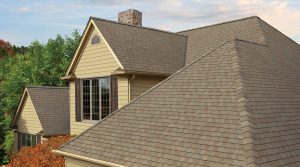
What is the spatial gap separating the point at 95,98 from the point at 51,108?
281 inches

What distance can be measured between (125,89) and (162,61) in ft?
8.34

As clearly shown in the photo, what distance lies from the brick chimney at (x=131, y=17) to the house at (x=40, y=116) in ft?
23.9

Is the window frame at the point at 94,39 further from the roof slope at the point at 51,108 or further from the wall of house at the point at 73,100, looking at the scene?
the roof slope at the point at 51,108

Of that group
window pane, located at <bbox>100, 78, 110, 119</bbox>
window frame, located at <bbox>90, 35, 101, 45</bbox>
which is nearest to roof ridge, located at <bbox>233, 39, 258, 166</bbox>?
window pane, located at <bbox>100, 78, 110, 119</bbox>

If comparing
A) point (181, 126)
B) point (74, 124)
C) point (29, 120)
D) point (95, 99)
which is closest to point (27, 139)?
point (29, 120)

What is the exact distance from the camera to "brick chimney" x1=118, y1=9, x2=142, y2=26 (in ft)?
77.0

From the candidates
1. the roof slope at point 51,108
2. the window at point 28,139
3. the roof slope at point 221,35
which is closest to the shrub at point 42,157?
the roof slope at point 51,108

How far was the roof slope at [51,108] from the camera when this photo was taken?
23.6 metres

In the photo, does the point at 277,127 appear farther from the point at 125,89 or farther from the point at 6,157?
the point at 6,157

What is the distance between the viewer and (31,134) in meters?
24.6

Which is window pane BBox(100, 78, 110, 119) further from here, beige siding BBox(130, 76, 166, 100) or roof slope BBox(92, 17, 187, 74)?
roof slope BBox(92, 17, 187, 74)

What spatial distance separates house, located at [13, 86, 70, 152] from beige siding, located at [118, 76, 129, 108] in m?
7.84

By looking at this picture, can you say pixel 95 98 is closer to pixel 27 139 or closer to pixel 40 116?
pixel 40 116

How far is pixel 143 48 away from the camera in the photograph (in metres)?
18.5
